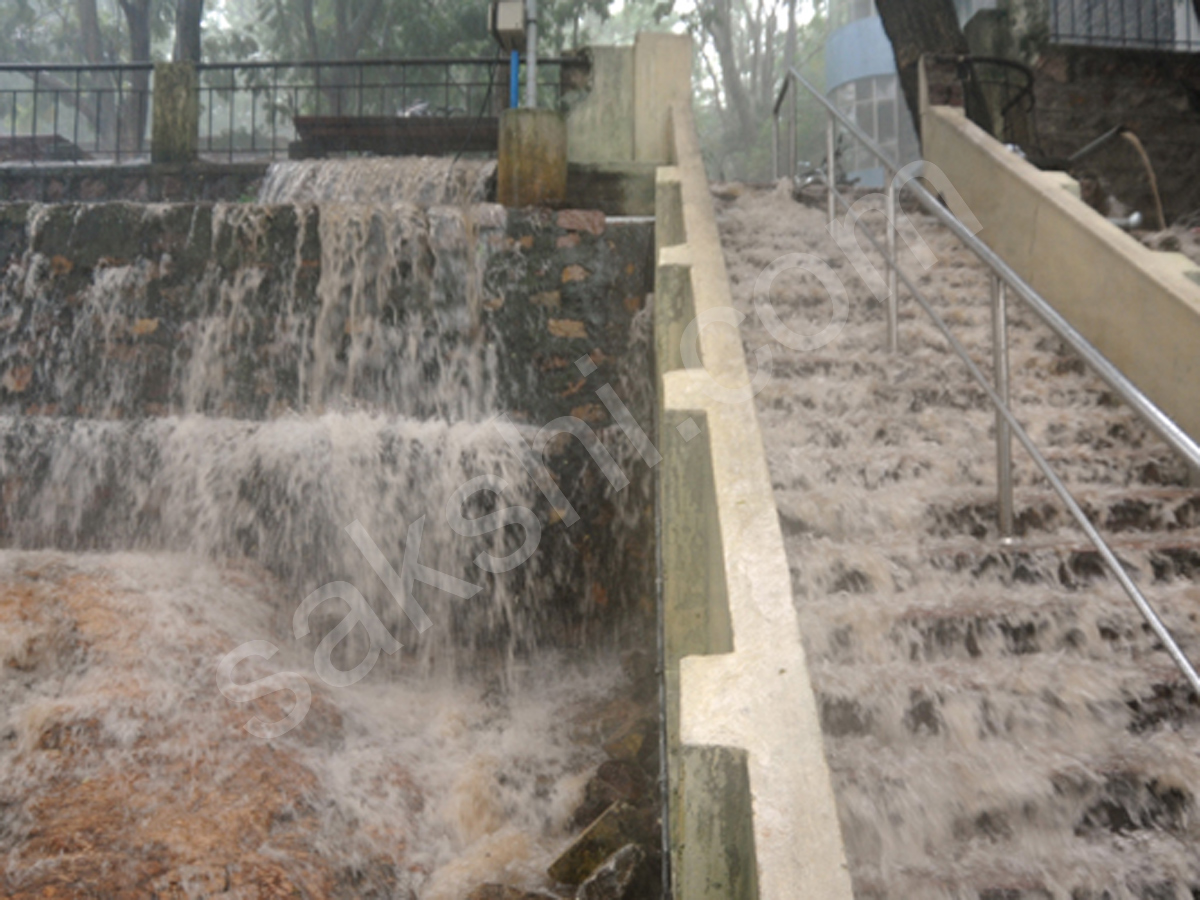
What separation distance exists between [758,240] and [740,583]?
13.0ft

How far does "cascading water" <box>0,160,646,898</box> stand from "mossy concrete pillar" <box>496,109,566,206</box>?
716mm

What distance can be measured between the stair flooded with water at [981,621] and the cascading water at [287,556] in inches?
61.7

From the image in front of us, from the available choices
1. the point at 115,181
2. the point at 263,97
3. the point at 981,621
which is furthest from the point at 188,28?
the point at 981,621

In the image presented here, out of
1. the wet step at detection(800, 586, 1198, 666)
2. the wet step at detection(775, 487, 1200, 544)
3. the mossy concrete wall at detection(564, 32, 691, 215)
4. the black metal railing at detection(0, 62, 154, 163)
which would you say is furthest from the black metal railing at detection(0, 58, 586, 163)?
the wet step at detection(800, 586, 1198, 666)

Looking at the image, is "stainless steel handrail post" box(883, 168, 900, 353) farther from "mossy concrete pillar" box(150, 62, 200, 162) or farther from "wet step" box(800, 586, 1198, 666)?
"mossy concrete pillar" box(150, 62, 200, 162)

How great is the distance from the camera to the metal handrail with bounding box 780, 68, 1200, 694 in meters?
2.21

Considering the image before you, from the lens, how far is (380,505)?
548 centimetres

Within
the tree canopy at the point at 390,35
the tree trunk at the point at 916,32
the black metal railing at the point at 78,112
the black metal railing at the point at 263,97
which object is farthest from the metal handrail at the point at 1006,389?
the tree canopy at the point at 390,35

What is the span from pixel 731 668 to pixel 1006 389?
2.06 metres

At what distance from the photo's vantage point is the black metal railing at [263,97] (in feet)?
33.8

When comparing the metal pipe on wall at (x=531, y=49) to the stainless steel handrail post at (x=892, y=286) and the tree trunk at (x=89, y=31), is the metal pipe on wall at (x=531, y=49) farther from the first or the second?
the tree trunk at (x=89, y=31)

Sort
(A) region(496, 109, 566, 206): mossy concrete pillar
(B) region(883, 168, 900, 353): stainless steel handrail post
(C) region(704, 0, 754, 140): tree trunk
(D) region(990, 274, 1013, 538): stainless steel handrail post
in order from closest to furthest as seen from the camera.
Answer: (D) region(990, 274, 1013, 538): stainless steel handrail post
(B) region(883, 168, 900, 353): stainless steel handrail post
(A) region(496, 109, 566, 206): mossy concrete pillar
(C) region(704, 0, 754, 140): tree trunk

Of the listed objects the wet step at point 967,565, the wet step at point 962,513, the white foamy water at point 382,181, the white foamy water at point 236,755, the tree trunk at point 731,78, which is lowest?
the white foamy water at point 236,755

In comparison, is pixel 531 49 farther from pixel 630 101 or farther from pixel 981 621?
pixel 981 621
